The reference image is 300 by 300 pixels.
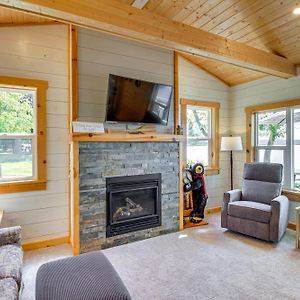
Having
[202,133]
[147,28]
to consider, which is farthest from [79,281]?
[202,133]

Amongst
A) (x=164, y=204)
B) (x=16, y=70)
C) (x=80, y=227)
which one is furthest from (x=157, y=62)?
(x=80, y=227)

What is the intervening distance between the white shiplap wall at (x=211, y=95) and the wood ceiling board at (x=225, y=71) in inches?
3.5

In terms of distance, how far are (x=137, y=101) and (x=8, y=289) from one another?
8.14ft

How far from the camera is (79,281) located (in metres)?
1.65

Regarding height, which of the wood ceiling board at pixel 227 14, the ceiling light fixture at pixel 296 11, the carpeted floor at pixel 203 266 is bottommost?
the carpeted floor at pixel 203 266

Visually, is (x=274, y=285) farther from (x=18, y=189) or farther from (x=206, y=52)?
(x=18, y=189)

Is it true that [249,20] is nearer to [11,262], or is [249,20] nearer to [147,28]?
[147,28]

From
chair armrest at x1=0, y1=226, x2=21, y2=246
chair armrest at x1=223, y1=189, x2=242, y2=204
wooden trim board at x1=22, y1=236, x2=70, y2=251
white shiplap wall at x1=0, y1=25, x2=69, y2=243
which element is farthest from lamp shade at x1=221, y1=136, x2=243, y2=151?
chair armrest at x1=0, y1=226, x2=21, y2=246

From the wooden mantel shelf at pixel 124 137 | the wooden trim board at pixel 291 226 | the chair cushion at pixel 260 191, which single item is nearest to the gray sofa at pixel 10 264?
the wooden mantel shelf at pixel 124 137

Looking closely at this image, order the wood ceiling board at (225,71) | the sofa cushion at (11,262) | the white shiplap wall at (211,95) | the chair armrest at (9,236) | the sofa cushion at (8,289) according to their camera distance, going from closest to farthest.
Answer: the sofa cushion at (8,289)
the sofa cushion at (11,262)
the chair armrest at (9,236)
the wood ceiling board at (225,71)
the white shiplap wall at (211,95)

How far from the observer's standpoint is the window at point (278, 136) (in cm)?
399

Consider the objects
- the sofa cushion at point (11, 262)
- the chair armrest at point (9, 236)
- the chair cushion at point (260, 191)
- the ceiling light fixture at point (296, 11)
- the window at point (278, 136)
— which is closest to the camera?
the sofa cushion at point (11, 262)

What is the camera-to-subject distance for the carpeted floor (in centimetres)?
224

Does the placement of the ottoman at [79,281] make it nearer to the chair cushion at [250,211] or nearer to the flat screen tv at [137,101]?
the flat screen tv at [137,101]
